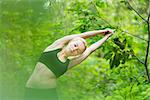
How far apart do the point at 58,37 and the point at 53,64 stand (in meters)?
0.52

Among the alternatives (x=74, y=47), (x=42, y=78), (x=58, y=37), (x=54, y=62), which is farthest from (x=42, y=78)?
(x=58, y=37)

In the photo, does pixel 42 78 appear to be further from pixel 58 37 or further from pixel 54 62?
pixel 58 37

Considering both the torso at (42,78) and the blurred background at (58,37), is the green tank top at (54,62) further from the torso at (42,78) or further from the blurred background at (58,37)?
the blurred background at (58,37)

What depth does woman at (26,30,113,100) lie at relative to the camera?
209cm

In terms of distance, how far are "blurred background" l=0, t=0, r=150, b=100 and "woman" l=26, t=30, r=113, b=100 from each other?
165mm

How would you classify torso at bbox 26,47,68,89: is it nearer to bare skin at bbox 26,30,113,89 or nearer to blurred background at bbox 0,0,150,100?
bare skin at bbox 26,30,113,89

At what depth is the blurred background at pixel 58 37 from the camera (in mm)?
2422

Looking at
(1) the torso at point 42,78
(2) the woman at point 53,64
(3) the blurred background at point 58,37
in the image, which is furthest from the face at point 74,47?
(3) the blurred background at point 58,37

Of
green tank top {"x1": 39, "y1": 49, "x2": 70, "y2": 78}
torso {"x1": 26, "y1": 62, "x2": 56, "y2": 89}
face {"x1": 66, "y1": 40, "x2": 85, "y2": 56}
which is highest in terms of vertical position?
face {"x1": 66, "y1": 40, "x2": 85, "y2": 56}

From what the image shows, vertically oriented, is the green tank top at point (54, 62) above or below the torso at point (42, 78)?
above

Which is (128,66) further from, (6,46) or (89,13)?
(6,46)

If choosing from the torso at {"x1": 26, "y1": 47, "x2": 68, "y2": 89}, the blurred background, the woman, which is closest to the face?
the woman

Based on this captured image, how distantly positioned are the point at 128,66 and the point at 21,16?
847 millimetres

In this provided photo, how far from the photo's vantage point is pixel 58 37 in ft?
8.45
